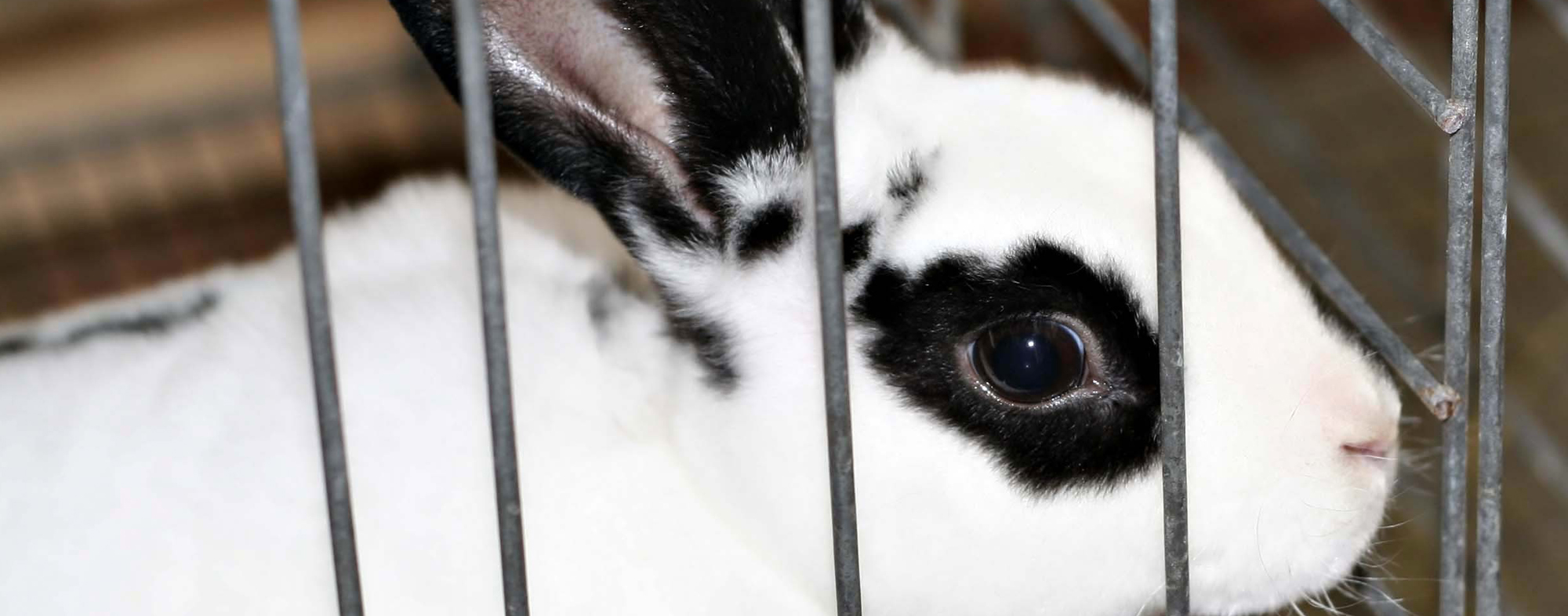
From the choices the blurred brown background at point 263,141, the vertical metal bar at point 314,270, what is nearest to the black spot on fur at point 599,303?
the vertical metal bar at point 314,270

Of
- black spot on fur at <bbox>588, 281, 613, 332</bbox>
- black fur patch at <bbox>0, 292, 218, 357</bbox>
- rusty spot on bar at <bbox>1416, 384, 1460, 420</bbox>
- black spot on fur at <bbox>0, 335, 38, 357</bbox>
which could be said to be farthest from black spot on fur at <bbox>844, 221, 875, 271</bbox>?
black spot on fur at <bbox>0, 335, 38, 357</bbox>

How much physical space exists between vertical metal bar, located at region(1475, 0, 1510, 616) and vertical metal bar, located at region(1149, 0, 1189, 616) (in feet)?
0.57

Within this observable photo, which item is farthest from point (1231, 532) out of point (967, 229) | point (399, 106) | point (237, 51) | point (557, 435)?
point (237, 51)

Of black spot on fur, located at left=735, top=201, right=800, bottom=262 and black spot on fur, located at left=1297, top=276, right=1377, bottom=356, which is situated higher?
black spot on fur, located at left=735, top=201, right=800, bottom=262

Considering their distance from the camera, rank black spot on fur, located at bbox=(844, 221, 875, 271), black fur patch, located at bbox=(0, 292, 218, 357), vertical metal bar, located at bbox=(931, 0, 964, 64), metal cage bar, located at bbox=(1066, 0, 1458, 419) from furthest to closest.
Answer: vertical metal bar, located at bbox=(931, 0, 964, 64) → black fur patch, located at bbox=(0, 292, 218, 357) → black spot on fur, located at bbox=(844, 221, 875, 271) → metal cage bar, located at bbox=(1066, 0, 1458, 419)

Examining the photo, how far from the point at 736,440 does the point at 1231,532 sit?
1.13 ft

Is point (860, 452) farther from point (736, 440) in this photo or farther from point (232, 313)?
point (232, 313)

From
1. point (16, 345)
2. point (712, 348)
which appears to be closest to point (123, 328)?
point (16, 345)

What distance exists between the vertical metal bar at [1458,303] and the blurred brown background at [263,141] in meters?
1.28

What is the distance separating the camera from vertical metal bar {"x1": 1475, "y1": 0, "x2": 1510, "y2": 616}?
830 mm

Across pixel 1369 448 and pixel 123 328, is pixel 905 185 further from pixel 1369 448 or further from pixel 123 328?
pixel 123 328

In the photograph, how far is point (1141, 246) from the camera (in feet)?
3.36

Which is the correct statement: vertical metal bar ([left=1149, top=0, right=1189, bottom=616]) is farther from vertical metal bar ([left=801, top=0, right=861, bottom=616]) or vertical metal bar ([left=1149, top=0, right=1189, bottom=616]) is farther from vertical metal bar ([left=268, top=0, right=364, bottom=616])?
vertical metal bar ([left=268, top=0, right=364, bottom=616])

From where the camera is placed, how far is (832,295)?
794mm
